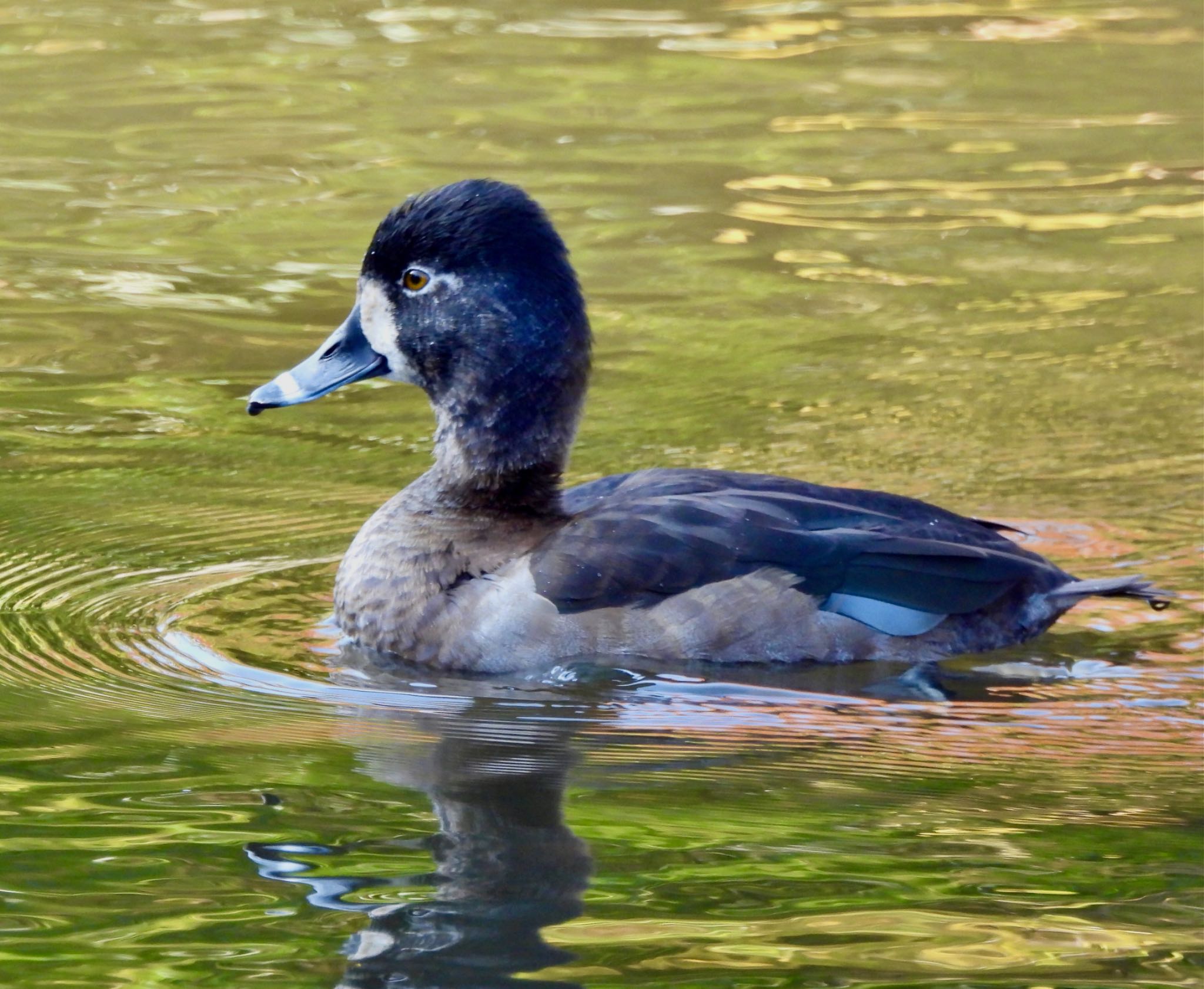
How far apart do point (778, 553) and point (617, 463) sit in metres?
2.34

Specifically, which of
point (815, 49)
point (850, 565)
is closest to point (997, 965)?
point (850, 565)

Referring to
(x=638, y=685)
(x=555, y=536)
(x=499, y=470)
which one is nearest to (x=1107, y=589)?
(x=638, y=685)

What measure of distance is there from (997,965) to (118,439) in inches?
227

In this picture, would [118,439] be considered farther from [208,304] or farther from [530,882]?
[530,882]

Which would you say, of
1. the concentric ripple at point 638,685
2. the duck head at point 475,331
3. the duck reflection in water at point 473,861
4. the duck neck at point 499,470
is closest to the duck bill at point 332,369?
the duck head at point 475,331

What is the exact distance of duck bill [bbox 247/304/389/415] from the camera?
23.9ft

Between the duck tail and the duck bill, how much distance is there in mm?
2513

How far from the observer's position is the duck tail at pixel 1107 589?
717cm

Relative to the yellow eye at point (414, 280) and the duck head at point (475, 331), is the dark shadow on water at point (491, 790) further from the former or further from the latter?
the yellow eye at point (414, 280)

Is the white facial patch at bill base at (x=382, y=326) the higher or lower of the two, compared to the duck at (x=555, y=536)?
higher

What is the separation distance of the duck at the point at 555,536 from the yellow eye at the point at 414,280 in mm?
11

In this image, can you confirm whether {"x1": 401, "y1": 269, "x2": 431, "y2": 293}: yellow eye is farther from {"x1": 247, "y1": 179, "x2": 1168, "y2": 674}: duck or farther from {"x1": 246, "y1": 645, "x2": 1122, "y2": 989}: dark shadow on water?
{"x1": 246, "y1": 645, "x2": 1122, "y2": 989}: dark shadow on water

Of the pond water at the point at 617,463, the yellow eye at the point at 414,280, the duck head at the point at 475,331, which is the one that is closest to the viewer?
the pond water at the point at 617,463

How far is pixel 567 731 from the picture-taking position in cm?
629
